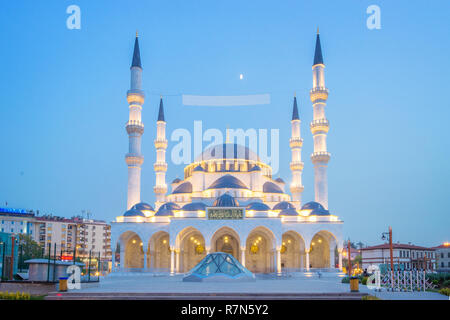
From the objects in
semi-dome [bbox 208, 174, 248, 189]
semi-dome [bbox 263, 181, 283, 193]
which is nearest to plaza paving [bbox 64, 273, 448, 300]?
semi-dome [bbox 208, 174, 248, 189]

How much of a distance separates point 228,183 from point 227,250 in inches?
224

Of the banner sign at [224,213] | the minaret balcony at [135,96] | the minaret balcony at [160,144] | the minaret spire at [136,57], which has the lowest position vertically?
the banner sign at [224,213]

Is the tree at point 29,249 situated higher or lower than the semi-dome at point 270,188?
lower

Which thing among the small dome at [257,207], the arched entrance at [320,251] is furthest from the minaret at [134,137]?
the arched entrance at [320,251]

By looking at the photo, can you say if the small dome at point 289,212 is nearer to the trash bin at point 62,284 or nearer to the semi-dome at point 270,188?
the semi-dome at point 270,188

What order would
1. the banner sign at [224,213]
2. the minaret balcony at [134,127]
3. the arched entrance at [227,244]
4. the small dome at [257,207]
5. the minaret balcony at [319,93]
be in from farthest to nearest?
the minaret balcony at [134,127]
the arched entrance at [227,244]
the minaret balcony at [319,93]
the small dome at [257,207]
the banner sign at [224,213]

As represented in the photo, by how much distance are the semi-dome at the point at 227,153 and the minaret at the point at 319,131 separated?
28.1ft

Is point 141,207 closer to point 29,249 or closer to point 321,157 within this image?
point 321,157

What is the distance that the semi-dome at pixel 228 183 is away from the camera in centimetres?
3994

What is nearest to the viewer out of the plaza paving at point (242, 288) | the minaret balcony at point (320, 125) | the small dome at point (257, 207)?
the plaza paving at point (242, 288)
